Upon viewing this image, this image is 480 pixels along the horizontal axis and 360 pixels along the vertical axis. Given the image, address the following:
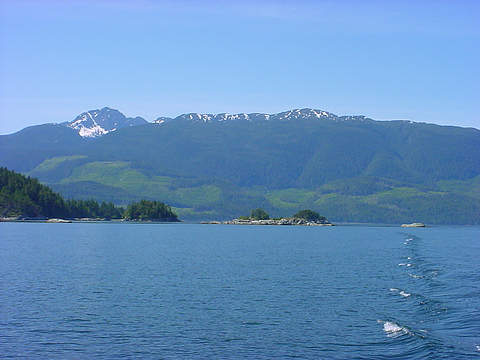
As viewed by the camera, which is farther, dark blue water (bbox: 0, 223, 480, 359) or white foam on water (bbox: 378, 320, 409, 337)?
white foam on water (bbox: 378, 320, 409, 337)

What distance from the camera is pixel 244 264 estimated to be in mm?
93188

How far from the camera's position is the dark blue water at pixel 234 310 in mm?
40219

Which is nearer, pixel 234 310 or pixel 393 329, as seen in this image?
pixel 393 329

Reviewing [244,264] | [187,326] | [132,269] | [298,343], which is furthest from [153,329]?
[244,264]

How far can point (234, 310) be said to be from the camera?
52.6 m

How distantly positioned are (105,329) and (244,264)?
49.8m

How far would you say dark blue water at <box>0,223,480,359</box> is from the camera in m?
40.2

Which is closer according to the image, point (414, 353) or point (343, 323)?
point (414, 353)

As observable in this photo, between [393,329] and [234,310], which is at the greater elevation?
[234,310]

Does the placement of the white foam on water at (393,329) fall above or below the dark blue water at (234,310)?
below

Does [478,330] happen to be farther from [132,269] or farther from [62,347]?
[132,269]

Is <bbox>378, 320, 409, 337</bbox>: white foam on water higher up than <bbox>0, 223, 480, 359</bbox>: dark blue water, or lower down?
lower down

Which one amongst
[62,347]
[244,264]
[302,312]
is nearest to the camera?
[62,347]

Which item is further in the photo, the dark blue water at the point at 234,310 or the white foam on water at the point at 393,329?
the white foam on water at the point at 393,329
